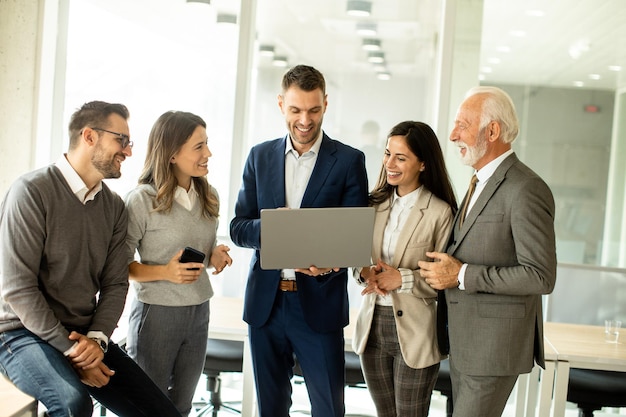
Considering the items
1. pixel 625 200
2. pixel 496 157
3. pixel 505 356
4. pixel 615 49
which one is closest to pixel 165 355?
pixel 505 356

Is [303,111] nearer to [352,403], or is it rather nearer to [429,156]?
[429,156]

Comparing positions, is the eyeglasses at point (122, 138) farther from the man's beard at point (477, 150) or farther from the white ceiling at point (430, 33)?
the white ceiling at point (430, 33)

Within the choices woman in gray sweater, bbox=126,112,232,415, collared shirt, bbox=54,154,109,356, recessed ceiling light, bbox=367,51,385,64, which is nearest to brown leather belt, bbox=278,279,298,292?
woman in gray sweater, bbox=126,112,232,415

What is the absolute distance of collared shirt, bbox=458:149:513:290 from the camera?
226cm

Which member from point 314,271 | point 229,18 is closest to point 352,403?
Answer: point 314,271

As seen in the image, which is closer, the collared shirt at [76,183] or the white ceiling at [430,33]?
the collared shirt at [76,183]

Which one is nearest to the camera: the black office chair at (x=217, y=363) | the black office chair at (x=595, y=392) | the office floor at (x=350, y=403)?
the black office chair at (x=595, y=392)

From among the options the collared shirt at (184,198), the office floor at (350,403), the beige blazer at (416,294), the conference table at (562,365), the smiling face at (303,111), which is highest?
the smiling face at (303,111)

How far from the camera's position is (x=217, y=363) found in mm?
3441

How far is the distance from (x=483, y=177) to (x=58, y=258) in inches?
61.0

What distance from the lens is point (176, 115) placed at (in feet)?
8.54

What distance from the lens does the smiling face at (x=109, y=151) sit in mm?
2367

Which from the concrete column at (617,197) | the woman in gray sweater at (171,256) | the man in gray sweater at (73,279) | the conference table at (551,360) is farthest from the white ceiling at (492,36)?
the man in gray sweater at (73,279)

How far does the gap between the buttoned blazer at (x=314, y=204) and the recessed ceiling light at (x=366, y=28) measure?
203 centimetres
